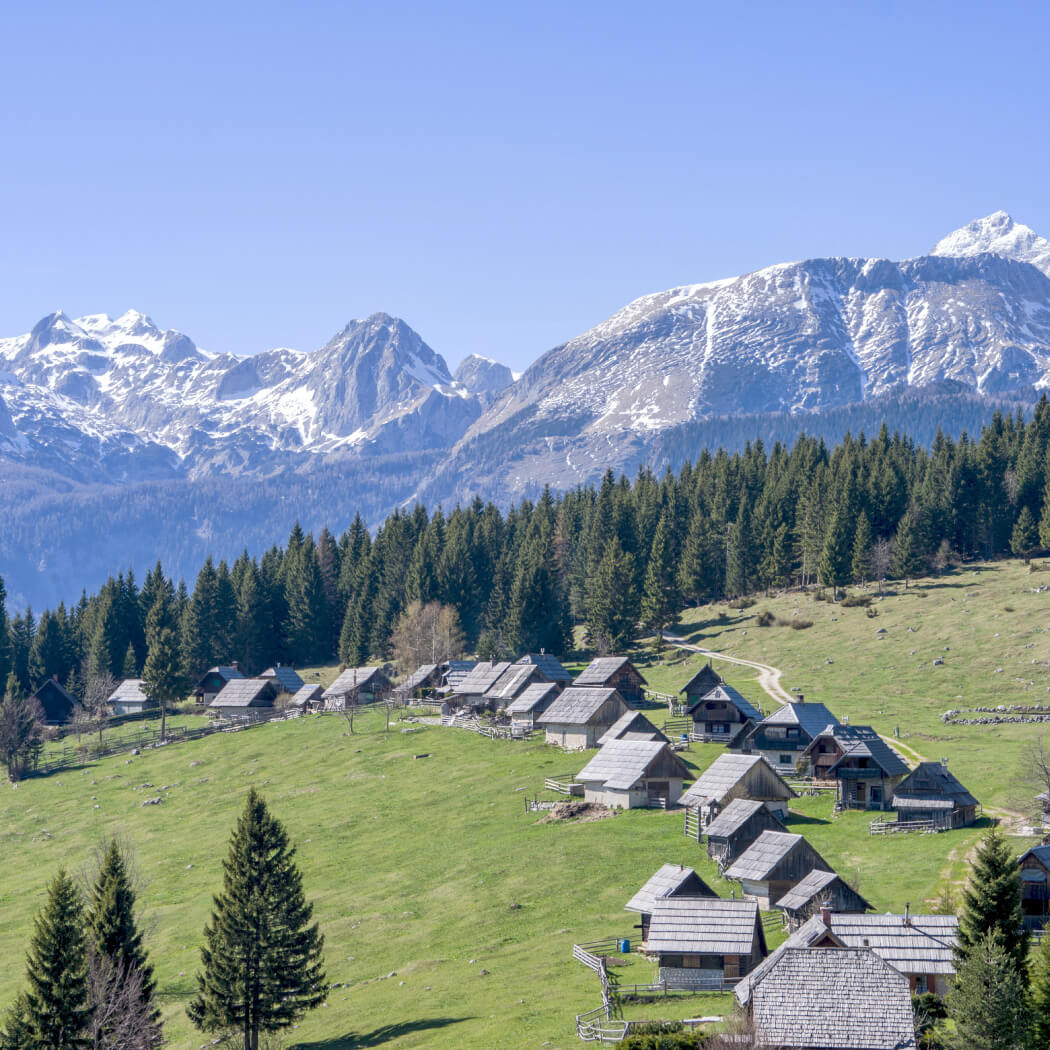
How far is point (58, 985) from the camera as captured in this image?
53.5 metres

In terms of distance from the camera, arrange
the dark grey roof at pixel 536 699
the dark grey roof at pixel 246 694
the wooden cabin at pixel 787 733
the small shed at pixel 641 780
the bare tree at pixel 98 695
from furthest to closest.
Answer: the bare tree at pixel 98 695, the dark grey roof at pixel 246 694, the dark grey roof at pixel 536 699, the wooden cabin at pixel 787 733, the small shed at pixel 641 780

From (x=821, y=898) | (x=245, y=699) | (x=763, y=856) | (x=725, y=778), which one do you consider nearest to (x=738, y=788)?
(x=725, y=778)

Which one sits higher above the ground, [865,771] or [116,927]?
[116,927]

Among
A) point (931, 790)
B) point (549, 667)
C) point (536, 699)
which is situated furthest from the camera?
point (549, 667)

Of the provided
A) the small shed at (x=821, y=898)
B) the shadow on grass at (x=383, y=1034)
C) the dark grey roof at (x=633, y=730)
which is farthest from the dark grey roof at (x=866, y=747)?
the shadow on grass at (x=383, y=1034)

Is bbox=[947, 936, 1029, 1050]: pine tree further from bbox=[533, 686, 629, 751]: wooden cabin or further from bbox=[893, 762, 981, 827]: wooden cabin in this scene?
bbox=[533, 686, 629, 751]: wooden cabin

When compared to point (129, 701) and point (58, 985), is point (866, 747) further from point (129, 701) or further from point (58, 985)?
point (129, 701)

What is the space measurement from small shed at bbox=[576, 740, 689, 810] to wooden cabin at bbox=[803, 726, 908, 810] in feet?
34.5

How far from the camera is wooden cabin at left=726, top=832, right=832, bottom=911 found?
218 ft

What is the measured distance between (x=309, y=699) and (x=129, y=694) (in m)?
25.6

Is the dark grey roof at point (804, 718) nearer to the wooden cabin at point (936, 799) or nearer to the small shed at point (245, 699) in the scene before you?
the wooden cabin at point (936, 799)

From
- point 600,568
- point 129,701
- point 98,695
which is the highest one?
point 600,568

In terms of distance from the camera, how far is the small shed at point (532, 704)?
118562 millimetres

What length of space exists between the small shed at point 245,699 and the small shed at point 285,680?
758 mm
